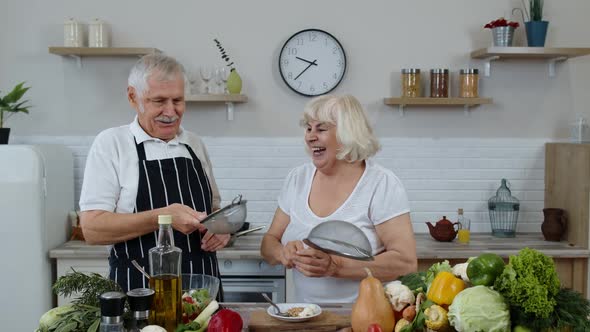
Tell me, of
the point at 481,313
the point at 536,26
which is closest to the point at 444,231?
the point at 536,26

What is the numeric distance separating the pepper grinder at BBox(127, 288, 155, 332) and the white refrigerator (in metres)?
2.35

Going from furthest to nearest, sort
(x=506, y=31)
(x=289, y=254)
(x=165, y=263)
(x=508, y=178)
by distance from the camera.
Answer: (x=508, y=178) < (x=506, y=31) < (x=289, y=254) < (x=165, y=263)

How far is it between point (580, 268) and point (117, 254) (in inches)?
109

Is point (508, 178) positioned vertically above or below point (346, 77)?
below

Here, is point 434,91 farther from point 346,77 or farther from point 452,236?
point 452,236

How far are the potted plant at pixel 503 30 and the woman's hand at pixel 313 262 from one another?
2.50 metres

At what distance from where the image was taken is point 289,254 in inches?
99.7

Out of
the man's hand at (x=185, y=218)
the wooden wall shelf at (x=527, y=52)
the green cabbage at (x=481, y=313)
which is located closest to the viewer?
the green cabbage at (x=481, y=313)

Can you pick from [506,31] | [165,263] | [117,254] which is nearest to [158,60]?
[117,254]

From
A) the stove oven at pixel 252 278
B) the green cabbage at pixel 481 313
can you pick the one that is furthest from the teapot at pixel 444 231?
the green cabbage at pixel 481 313

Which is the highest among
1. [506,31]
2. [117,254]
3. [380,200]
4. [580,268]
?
[506,31]

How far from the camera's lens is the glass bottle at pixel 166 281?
1.92 metres

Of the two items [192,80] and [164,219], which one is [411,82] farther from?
[164,219]

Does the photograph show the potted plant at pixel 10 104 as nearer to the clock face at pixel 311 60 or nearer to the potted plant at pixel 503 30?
the clock face at pixel 311 60
